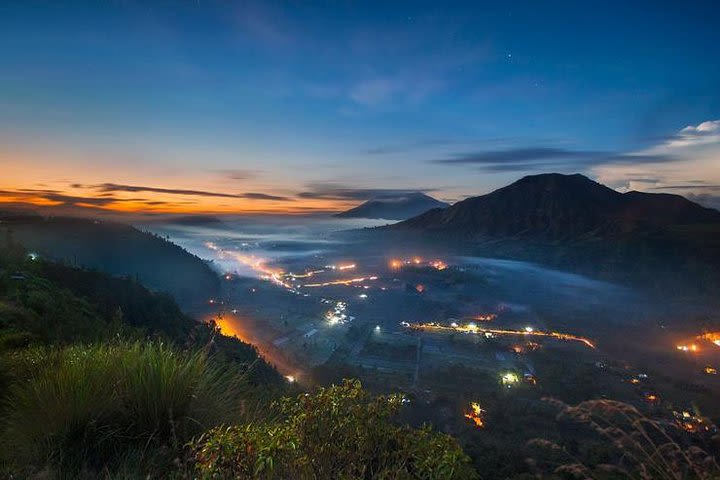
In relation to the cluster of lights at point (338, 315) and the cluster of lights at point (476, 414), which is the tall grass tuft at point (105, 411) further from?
the cluster of lights at point (338, 315)

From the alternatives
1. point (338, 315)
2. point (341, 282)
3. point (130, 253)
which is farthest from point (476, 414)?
point (130, 253)

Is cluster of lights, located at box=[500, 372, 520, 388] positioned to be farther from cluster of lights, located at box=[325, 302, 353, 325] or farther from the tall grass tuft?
the tall grass tuft

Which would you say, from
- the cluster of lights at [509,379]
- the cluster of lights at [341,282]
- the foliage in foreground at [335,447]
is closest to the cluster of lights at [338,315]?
the cluster of lights at [341,282]

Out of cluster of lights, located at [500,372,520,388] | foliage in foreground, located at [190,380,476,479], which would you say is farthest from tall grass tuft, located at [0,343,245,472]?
cluster of lights, located at [500,372,520,388]

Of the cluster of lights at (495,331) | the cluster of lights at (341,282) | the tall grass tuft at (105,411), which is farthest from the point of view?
the cluster of lights at (341,282)

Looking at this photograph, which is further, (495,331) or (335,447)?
(495,331)

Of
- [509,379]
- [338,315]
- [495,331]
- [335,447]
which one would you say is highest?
[335,447]

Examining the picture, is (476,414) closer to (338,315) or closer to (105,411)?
(105,411)
